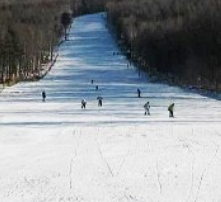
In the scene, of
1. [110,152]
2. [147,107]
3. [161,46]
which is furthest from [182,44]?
[110,152]

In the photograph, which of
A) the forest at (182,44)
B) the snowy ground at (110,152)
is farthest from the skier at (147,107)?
the forest at (182,44)

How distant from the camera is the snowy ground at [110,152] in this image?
17516 mm

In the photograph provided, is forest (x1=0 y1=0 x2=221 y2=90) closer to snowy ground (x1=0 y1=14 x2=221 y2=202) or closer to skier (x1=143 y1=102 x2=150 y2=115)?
snowy ground (x1=0 y1=14 x2=221 y2=202)

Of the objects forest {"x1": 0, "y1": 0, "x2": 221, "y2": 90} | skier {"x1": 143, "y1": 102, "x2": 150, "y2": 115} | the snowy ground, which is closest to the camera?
the snowy ground

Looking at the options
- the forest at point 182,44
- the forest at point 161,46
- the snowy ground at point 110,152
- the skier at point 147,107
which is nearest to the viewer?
the snowy ground at point 110,152

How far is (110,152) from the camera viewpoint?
2395 centimetres

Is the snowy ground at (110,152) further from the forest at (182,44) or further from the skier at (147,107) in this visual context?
the forest at (182,44)

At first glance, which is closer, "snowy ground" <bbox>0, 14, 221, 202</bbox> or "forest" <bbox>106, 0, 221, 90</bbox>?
"snowy ground" <bbox>0, 14, 221, 202</bbox>

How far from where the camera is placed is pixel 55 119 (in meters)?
36.4

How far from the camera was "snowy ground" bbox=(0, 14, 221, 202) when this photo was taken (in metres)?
17.5

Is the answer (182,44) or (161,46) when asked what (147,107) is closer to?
(182,44)

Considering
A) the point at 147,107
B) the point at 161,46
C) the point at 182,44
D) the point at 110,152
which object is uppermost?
the point at 182,44

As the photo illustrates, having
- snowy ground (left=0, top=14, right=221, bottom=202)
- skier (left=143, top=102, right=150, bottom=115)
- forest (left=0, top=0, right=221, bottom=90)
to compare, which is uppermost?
forest (left=0, top=0, right=221, bottom=90)

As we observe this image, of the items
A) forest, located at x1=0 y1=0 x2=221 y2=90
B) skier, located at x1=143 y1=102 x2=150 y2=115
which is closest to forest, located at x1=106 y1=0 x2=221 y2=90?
forest, located at x1=0 y1=0 x2=221 y2=90
